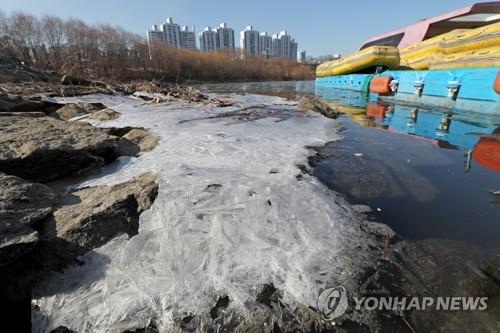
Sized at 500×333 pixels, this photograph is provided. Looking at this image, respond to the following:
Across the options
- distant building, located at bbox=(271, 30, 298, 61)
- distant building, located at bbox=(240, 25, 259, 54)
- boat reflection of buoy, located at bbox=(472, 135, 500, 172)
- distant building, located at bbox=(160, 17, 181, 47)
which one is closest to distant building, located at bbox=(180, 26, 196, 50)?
distant building, located at bbox=(160, 17, 181, 47)

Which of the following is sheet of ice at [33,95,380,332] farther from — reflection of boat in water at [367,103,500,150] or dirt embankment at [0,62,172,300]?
reflection of boat in water at [367,103,500,150]

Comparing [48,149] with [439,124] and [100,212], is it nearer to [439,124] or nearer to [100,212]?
[100,212]

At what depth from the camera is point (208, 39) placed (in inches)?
3529

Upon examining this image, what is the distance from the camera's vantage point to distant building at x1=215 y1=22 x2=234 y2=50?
90.8m

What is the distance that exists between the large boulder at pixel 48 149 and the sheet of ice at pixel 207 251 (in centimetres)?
43

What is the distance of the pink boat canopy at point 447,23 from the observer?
1127 cm

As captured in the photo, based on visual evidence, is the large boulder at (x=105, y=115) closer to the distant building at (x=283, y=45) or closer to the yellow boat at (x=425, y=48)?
the yellow boat at (x=425, y=48)

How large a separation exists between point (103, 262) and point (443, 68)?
12317mm

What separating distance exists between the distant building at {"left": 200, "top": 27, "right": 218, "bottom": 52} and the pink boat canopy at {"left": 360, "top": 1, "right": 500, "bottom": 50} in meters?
83.7

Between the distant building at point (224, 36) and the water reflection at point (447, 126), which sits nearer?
the water reflection at point (447, 126)

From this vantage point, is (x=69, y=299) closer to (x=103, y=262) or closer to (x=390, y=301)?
(x=103, y=262)

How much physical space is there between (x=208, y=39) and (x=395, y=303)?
102m

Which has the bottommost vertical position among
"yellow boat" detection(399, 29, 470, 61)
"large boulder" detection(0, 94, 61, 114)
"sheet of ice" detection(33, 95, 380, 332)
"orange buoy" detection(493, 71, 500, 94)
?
"sheet of ice" detection(33, 95, 380, 332)

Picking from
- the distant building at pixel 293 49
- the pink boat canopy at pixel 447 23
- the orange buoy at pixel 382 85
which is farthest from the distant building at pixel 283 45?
the orange buoy at pixel 382 85
